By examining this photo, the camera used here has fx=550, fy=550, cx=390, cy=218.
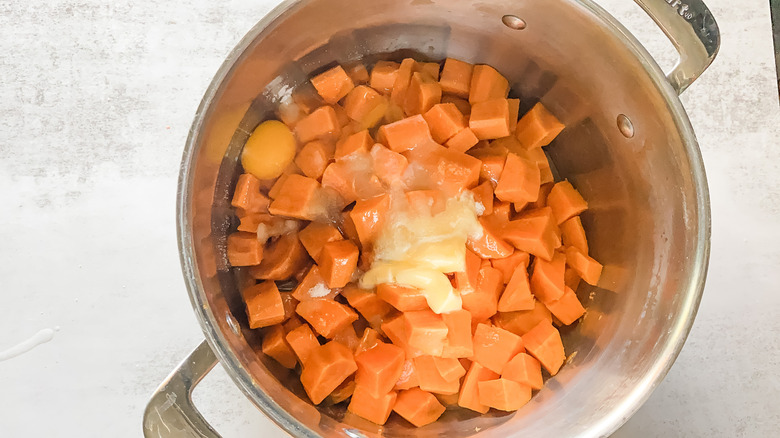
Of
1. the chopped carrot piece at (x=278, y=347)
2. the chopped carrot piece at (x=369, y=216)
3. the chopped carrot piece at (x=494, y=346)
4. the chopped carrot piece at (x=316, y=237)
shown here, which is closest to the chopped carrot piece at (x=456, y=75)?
the chopped carrot piece at (x=369, y=216)

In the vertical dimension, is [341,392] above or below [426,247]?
below

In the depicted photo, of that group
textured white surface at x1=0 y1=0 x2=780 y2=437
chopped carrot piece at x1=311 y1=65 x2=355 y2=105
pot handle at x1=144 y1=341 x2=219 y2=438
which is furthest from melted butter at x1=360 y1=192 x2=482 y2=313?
textured white surface at x1=0 y1=0 x2=780 y2=437

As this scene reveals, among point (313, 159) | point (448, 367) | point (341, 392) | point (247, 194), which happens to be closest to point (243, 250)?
point (247, 194)

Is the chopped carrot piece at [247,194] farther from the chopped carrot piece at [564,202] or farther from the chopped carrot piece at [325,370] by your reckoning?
the chopped carrot piece at [564,202]

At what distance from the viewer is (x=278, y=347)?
3.22 feet

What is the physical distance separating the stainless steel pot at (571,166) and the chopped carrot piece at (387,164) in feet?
0.63

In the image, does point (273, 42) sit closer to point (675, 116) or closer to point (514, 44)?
point (514, 44)

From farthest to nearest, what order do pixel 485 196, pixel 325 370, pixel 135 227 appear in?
pixel 135 227
pixel 485 196
pixel 325 370

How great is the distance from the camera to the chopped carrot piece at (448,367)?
3.19 ft

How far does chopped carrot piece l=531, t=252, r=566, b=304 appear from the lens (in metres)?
1.01

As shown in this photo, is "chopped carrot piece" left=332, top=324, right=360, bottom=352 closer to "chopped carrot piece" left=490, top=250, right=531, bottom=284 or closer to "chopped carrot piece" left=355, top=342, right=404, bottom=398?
"chopped carrot piece" left=355, top=342, right=404, bottom=398

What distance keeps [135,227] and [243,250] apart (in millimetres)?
374

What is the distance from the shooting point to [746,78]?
1.25m

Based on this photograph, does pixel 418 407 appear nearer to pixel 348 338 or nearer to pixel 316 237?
pixel 348 338
